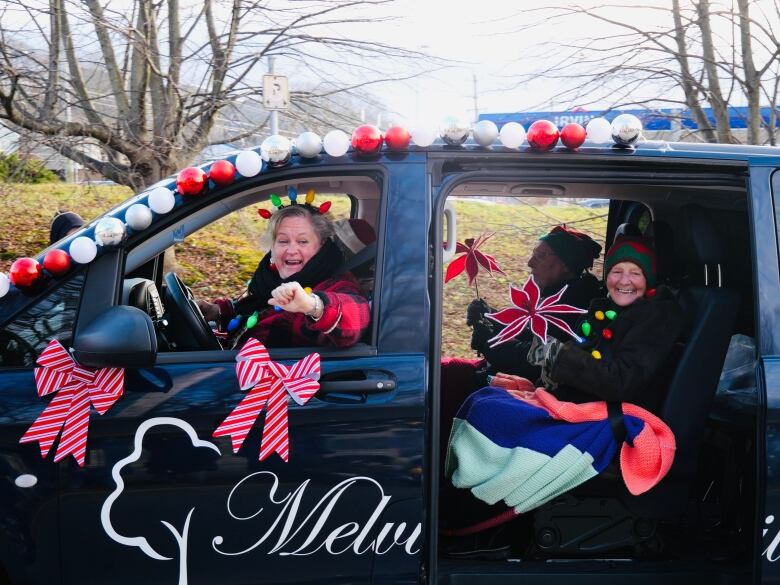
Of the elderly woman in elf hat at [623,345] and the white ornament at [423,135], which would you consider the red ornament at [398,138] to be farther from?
the elderly woman in elf hat at [623,345]

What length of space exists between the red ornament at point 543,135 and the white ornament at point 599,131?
13 cm

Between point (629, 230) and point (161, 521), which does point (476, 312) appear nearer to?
point (629, 230)

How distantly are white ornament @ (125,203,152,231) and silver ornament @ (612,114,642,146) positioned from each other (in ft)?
4.68

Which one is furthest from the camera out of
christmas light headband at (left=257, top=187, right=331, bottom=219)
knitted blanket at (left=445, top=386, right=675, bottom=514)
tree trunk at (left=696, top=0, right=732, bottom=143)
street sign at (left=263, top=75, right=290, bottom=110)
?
tree trunk at (left=696, top=0, right=732, bottom=143)

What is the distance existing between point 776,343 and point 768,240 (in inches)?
12.1

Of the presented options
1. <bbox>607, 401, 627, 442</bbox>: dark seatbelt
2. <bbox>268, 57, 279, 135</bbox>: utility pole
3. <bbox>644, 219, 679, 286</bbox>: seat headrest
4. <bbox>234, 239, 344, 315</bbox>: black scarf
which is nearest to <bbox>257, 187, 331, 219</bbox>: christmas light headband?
<bbox>234, 239, 344, 315</bbox>: black scarf

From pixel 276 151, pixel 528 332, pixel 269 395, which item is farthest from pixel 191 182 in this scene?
pixel 528 332

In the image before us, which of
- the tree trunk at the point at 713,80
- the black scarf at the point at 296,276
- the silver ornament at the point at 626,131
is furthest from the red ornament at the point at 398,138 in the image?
the tree trunk at the point at 713,80

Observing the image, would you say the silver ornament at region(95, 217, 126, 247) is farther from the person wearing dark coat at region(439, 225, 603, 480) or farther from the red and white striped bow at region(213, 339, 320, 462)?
the person wearing dark coat at region(439, 225, 603, 480)

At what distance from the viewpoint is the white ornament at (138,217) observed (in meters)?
2.44

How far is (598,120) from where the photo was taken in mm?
2645

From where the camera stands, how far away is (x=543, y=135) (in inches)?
99.9

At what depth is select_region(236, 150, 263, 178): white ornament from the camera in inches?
97.9

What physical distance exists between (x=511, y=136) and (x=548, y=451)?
3.33 feet
